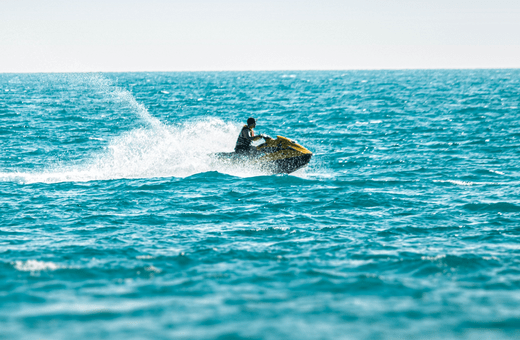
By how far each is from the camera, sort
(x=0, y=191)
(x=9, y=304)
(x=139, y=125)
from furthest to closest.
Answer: (x=139, y=125), (x=0, y=191), (x=9, y=304)

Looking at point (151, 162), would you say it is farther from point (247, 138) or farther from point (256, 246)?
point (256, 246)

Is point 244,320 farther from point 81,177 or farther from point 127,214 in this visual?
point 81,177

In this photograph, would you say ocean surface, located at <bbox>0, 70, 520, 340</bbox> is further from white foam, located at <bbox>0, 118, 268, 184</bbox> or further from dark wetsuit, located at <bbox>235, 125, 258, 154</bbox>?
dark wetsuit, located at <bbox>235, 125, 258, 154</bbox>

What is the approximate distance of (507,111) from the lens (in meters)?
41.0

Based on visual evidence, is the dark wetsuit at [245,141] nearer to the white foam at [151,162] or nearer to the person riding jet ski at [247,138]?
the person riding jet ski at [247,138]

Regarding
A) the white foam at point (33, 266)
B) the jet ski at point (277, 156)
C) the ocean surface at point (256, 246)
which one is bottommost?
the white foam at point (33, 266)

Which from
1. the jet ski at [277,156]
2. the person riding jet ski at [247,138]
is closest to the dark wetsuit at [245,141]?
the person riding jet ski at [247,138]

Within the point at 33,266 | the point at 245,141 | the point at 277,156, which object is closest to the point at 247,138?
the point at 245,141

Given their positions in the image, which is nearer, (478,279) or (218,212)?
(478,279)

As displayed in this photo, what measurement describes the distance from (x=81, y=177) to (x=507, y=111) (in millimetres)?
35050

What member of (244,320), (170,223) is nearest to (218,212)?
(170,223)

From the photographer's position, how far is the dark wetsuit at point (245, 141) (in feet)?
55.2

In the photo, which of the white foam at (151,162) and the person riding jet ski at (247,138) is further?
the white foam at (151,162)

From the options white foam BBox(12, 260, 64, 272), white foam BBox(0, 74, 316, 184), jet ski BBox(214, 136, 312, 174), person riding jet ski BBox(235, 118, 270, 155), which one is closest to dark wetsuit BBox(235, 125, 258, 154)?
person riding jet ski BBox(235, 118, 270, 155)
